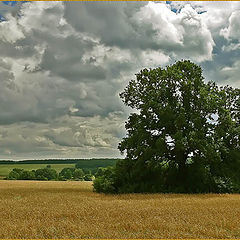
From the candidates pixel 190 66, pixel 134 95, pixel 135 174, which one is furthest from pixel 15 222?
pixel 190 66

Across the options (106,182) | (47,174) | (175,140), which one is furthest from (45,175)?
(175,140)

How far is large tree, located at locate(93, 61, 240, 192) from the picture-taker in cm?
3384

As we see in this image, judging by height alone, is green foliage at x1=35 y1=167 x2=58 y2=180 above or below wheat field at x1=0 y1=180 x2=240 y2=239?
below

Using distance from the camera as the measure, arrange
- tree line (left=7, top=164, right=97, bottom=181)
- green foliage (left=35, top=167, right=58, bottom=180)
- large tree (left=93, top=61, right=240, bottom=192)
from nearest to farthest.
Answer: large tree (left=93, top=61, right=240, bottom=192) < tree line (left=7, top=164, right=97, bottom=181) < green foliage (left=35, top=167, right=58, bottom=180)

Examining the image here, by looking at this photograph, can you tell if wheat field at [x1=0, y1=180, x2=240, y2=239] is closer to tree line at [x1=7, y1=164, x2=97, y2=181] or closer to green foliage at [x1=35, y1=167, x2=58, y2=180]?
tree line at [x1=7, y1=164, x2=97, y2=181]

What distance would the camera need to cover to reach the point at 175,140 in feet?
108

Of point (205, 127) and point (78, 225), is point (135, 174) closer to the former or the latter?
point (205, 127)

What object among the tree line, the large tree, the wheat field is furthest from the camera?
the tree line

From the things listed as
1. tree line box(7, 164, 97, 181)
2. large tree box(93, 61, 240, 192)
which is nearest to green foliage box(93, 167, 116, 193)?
large tree box(93, 61, 240, 192)

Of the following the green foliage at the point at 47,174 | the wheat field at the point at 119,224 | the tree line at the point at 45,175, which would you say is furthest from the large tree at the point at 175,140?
the green foliage at the point at 47,174

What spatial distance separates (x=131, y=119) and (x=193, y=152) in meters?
8.06

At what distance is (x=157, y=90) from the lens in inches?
1447

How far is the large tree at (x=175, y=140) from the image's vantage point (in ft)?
111

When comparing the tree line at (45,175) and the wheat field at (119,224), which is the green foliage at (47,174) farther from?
the wheat field at (119,224)
